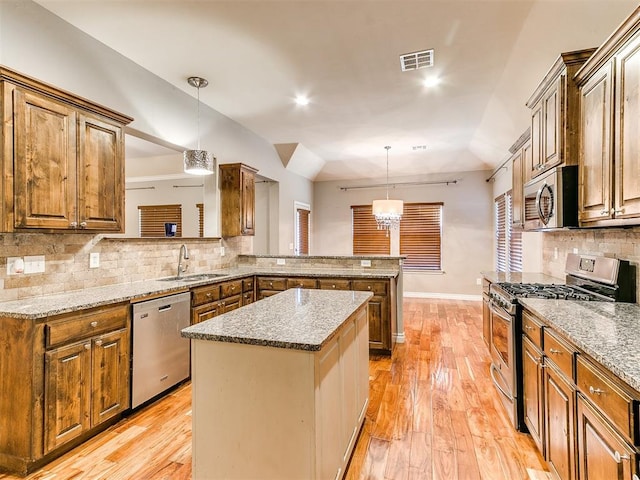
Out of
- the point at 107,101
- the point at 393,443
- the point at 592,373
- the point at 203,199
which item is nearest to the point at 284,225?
the point at 203,199

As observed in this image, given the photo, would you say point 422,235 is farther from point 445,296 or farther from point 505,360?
point 505,360

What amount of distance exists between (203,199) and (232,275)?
4.17 ft

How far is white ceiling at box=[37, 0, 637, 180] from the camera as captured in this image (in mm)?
2430

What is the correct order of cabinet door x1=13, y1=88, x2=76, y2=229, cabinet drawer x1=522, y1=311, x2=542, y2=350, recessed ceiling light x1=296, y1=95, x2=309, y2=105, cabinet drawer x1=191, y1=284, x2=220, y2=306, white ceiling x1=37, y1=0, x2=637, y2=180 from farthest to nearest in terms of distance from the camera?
recessed ceiling light x1=296, y1=95, x2=309, y2=105
cabinet drawer x1=191, y1=284, x2=220, y2=306
white ceiling x1=37, y1=0, x2=637, y2=180
cabinet door x1=13, y1=88, x2=76, y2=229
cabinet drawer x1=522, y1=311, x2=542, y2=350

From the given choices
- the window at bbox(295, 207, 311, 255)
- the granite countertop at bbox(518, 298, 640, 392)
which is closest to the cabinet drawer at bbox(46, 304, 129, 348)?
the granite countertop at bbox(518, 298, 640, 392)

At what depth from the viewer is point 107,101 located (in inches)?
116

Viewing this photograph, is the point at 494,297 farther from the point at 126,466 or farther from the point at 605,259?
the point at 126,466

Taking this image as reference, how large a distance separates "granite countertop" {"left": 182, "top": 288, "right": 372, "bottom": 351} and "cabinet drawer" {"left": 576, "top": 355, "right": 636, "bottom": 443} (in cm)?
104

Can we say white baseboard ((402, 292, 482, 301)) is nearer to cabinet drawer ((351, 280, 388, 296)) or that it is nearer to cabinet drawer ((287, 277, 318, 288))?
cabinet drawer ((351, 280, 388, 296))

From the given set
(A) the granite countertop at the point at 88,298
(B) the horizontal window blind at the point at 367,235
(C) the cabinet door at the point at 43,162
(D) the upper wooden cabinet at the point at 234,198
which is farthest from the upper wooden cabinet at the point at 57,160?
(B) the horizontal window blind at the point at 367,235

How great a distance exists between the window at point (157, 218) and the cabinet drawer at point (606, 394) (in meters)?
3.96

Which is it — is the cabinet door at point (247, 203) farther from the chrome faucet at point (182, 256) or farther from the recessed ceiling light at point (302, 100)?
the recessed ceiling light at point (302, 100)

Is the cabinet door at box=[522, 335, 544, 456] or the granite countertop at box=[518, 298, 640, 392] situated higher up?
the granite countertop at box=[518, 298, 640, 392]

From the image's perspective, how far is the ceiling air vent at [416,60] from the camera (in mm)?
3051
